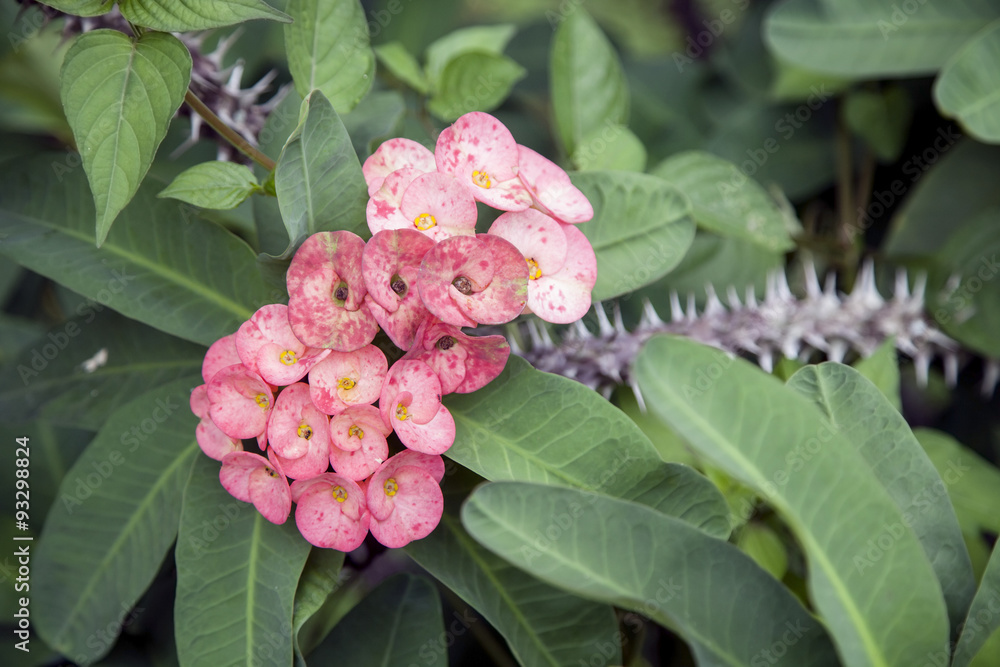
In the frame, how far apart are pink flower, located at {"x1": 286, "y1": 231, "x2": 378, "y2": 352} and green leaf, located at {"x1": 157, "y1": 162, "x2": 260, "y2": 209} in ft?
0.49

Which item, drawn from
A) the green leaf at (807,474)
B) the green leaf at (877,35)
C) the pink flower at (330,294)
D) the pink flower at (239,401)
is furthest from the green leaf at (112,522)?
the green leaf at (877,35)

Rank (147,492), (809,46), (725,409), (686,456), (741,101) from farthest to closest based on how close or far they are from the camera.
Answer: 1. (741,101)
2. (809,46)
3. (686,456)
4. (147,492)
5. (725,409)

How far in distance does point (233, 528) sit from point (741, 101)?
4.36 ft

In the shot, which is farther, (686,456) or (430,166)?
(686,456)

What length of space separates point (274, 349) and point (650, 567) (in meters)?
0.38

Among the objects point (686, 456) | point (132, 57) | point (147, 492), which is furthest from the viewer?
point (686, 456)

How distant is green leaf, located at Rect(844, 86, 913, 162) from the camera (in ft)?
4.17

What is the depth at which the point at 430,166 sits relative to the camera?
0.71 m

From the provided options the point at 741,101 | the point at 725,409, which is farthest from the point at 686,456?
the point at 741,101

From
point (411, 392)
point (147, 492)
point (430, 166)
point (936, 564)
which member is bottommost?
point (147, 492)

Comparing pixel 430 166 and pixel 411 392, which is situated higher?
pixel 430 166

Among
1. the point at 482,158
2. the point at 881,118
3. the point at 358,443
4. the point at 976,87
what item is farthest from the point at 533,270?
the point at 881,118

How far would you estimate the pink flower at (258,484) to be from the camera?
658mm

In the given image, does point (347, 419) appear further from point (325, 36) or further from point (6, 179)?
point (6, 179)
